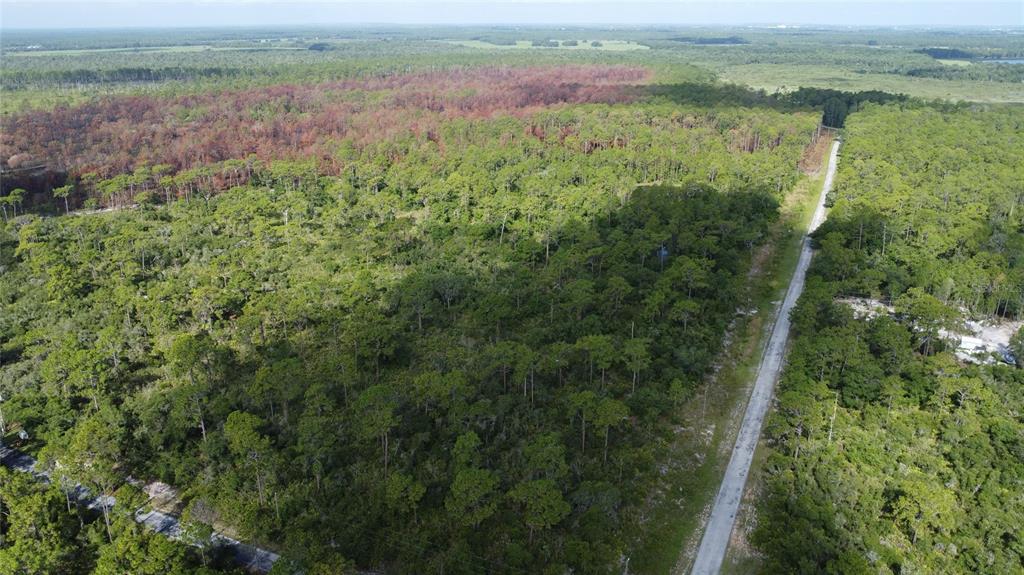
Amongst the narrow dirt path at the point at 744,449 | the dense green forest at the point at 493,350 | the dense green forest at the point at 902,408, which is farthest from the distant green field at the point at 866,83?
the narrow dirt path at the point at 744,449

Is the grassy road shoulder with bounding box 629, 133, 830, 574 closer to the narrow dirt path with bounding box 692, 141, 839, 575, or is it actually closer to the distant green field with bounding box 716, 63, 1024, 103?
the narrow dirt path with bounding box 692, 141, 839, 575

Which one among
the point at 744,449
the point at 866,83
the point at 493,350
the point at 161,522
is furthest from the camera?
the point at 866,83

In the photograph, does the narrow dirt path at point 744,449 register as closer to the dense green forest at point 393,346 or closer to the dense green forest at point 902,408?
the dense green forest at point 902,408

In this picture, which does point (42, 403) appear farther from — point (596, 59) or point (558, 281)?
point (596, 59)

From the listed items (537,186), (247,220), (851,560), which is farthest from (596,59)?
(851,560)

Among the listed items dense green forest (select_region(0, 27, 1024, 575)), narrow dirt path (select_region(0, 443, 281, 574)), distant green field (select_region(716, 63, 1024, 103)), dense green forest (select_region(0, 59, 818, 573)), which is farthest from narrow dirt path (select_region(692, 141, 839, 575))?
distant green field (select_region(716, 63, 1024, 103))

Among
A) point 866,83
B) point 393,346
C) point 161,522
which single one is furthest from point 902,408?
point 866,83

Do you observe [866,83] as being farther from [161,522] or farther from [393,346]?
[161,522]

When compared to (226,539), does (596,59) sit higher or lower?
higher
